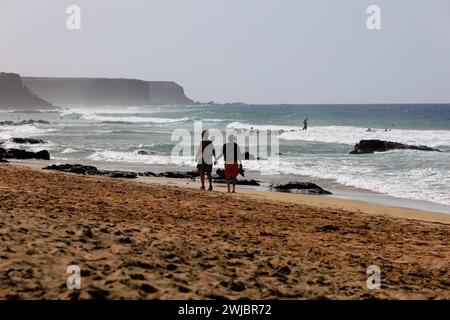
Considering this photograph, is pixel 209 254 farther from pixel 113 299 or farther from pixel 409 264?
pixel 409 264

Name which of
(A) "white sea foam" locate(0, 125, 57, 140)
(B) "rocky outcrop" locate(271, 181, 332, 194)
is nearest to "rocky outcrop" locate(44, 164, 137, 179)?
(B) "rocky outcrop" locate(271, 181, 332, 194)

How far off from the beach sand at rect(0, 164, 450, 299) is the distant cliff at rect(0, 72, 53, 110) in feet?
548

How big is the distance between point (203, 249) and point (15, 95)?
179 metres

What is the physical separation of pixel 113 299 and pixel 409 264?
3862 millimetres

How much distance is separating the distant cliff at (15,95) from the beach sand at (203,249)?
167175 mm

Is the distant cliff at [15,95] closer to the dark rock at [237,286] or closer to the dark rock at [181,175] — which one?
the dark rock at [181,175]

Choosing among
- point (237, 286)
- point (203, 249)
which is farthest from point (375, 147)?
point (237, 286)

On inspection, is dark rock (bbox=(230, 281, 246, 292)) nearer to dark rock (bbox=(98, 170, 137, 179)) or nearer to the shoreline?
the shoreline

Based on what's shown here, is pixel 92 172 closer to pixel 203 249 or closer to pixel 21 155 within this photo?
pixel 21 155

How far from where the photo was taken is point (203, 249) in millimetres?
6289

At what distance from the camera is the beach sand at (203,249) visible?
16.4 ft

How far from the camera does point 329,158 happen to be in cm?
2691
